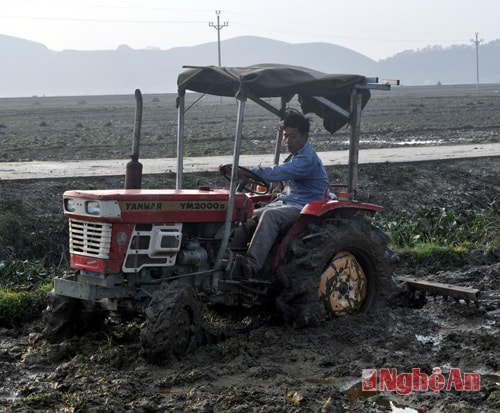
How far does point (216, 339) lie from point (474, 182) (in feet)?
38.9

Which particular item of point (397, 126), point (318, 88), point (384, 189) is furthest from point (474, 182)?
point (397, 126)

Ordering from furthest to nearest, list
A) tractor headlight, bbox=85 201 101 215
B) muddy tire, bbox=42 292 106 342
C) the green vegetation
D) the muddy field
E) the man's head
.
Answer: the green vegetation < the man's head < muddy tire, bbox=42 292 106 342 < tractor headlight, bbox=85 201 101 215 < the muddy field

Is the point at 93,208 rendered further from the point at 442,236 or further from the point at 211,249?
the point at 442,236

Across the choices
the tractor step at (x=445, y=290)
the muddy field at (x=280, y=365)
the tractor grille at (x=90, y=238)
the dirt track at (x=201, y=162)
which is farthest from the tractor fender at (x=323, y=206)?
the dirt track at (x=201, y=162)

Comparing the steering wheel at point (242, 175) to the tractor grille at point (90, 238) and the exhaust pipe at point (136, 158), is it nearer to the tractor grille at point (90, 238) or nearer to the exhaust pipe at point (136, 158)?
the exhaust pipe at point (136, 158)

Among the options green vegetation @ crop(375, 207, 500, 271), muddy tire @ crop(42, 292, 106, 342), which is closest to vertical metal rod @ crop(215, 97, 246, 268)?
muddy tire @ crop(42, 292, 106, 342)

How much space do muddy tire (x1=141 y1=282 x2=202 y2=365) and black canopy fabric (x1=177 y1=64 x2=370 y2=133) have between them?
71.2 inches

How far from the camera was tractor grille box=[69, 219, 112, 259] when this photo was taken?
720cm

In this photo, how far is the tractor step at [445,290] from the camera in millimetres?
8758

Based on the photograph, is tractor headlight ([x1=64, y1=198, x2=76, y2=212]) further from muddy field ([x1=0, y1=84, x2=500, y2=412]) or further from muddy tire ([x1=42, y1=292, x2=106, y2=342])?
muddy field ([x1=0, y1=84, x2=500, y2=412])

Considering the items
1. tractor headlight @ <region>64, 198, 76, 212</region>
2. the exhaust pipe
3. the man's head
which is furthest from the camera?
the man's head

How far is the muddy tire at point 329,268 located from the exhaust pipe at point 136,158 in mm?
1460

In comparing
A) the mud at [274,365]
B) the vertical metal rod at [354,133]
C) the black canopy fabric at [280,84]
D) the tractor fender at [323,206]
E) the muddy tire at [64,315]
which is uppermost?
the black canopy fabric at [280,84]

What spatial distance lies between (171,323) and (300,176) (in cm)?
192
